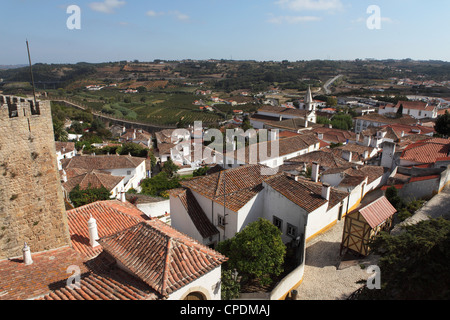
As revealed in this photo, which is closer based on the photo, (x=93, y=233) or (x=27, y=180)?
(x=27, y=180)

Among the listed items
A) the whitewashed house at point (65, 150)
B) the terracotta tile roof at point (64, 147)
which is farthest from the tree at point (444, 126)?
the terracotta tile roof at point (64, 147)

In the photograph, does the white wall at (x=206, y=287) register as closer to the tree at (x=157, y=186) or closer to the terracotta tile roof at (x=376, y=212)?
the terracotta tile roof at (x=376, y=212)

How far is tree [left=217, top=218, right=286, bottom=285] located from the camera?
9.45 metres

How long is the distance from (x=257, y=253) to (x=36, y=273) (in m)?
6.10

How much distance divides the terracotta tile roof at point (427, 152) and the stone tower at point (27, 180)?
64.0 ft

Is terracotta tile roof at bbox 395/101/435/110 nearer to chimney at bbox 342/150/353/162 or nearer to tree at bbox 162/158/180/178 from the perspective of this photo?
chimney at bbox 342/150/353/162

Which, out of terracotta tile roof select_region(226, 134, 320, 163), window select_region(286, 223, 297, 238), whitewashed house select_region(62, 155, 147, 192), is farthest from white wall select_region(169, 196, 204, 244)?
whitewashed house select_region(62, 155, 147, 192)

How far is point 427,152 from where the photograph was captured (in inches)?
757

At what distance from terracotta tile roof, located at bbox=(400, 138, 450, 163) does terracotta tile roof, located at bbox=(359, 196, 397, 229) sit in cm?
927

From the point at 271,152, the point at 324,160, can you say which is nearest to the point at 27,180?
the point at 324,160

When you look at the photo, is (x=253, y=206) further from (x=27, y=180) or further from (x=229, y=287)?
(x=27, y=180)

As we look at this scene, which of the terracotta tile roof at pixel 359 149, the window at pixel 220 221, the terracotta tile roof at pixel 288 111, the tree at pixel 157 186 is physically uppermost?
the terracotta tile roof at pixel 288 111

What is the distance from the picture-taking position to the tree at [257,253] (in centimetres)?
945

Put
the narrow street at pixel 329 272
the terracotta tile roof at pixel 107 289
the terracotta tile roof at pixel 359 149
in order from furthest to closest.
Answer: the terracotta tile roof at pixel 359 149 → the narrow street at pixel 329 272 → the terracotta tile roof at pixel 107 289
